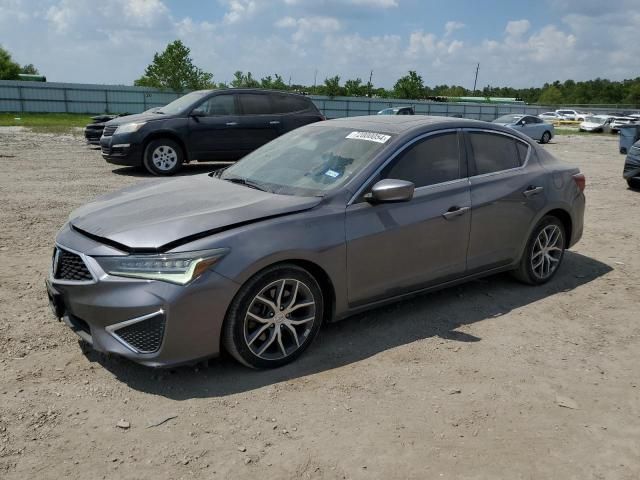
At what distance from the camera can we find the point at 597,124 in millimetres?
40281

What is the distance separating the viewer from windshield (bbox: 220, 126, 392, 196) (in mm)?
4230

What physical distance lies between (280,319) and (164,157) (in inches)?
347

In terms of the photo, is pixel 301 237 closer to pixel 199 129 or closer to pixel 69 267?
pixel 69 267

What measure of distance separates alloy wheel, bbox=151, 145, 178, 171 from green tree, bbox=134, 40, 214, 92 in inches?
1312

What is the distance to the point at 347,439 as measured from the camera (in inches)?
121

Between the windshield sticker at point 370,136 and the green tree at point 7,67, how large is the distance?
7032cm

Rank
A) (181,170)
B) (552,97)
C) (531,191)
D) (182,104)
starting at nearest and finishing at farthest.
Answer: (531,191) < (182,104) < (181,170) < (552,97)

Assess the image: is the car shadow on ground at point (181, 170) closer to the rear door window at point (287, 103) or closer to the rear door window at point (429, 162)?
the rear door window at point (287, 103)

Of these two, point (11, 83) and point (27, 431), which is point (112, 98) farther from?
point (27, 431)

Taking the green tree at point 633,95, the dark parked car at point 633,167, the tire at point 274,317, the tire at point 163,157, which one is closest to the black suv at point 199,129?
the tire at point 163,157

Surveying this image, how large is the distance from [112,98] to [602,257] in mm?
37471

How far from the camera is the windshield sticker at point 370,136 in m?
4.45

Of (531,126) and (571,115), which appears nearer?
(531,126)

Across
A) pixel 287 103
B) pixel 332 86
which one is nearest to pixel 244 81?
pixel 332 86
